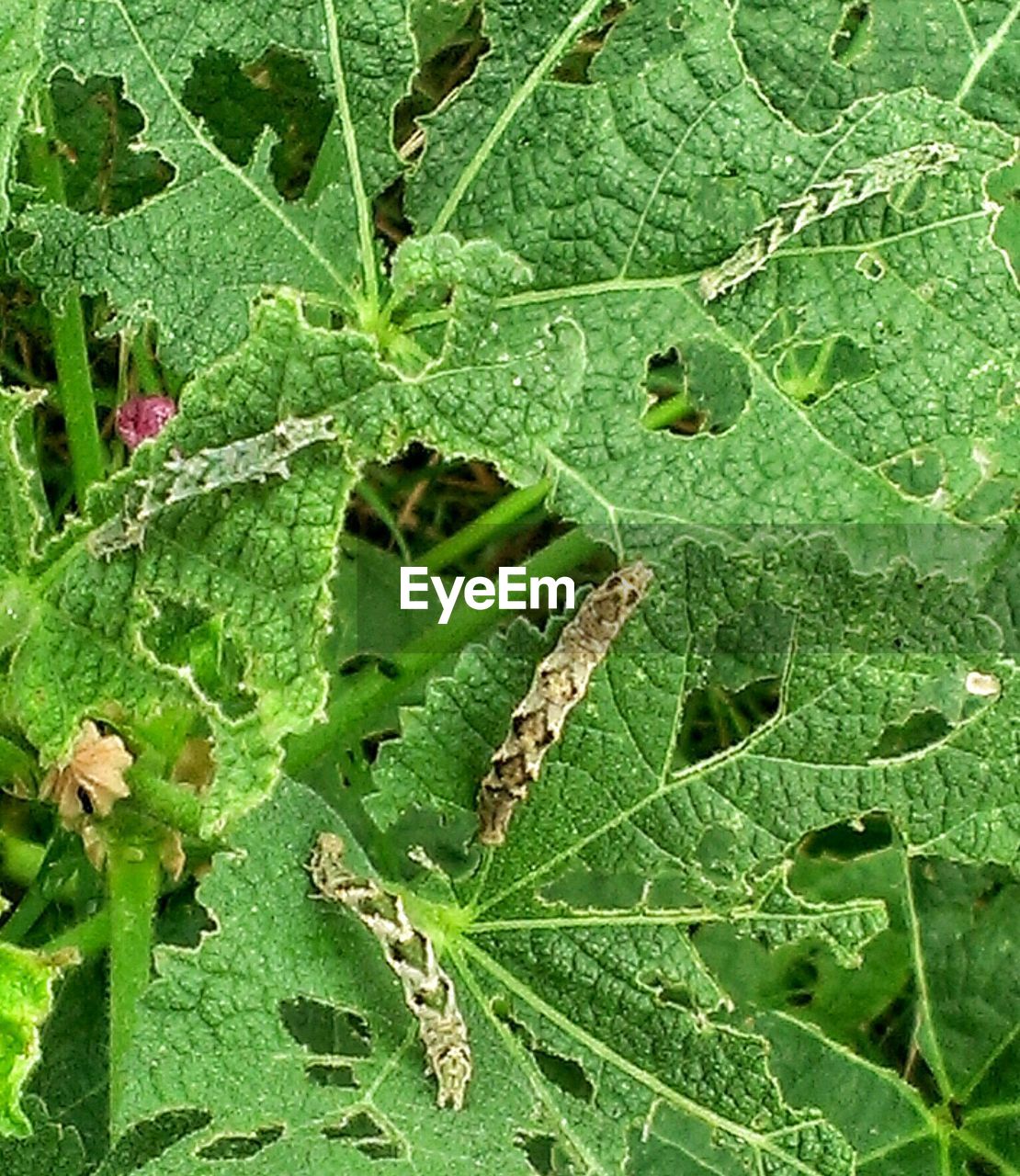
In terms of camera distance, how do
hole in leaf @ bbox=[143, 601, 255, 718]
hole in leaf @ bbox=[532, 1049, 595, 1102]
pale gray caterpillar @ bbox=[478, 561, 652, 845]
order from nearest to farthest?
1. hole in leaf @ bbox=[143, 601, 255, 718]
2. pale gray caterpillar @ bbox=[478, 561, 652, 845]
3. hole in leaf @ bbox=[532, 1049, 595, 1102]


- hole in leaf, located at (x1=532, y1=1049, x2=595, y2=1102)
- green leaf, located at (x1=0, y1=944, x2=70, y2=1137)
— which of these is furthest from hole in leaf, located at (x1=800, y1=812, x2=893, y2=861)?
green leaf, located at (x1=0, y1=944, x2=70, y2=1137)

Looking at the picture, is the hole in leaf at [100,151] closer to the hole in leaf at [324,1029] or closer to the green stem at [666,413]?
the green stem at [666,413]

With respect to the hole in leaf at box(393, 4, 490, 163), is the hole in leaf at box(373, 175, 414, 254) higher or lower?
lower

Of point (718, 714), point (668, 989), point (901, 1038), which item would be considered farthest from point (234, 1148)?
point (901, 1038)

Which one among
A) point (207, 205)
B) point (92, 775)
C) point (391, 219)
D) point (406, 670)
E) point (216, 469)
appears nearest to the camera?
point (216, 469)

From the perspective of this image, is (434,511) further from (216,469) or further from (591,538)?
(216,469)

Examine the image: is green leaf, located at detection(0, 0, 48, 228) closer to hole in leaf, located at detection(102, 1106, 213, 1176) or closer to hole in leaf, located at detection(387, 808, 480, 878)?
hole in leaf, located at detection(102, 1106, 213, 1176)

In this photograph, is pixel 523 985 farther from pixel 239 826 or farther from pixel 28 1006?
pixel 28 1006

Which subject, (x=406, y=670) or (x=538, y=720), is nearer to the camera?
(x=538, y=720)

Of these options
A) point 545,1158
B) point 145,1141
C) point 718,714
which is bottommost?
point 545,1158
